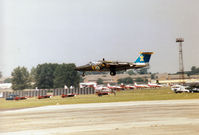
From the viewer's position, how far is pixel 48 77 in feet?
474

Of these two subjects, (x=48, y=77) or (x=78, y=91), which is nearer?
(x=78, y=91)

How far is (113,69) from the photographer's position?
3853cm

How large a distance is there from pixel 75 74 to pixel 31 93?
154 feet

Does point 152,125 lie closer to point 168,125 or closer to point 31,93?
point 168,125

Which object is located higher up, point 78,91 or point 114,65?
point 114,65

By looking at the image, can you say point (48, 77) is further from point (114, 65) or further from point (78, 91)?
point (114, 65)

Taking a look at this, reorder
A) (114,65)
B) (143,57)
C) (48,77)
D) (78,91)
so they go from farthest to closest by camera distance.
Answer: (48,77) → (78,91) → (143,57) → (114,65)

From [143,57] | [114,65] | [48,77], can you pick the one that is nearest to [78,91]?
[114,65]

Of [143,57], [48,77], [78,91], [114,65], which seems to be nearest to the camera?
[114,65]

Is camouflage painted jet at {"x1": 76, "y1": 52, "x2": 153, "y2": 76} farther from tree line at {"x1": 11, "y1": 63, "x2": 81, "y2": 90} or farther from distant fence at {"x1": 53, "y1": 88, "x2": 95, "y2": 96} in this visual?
tree line at {"x1": 11, "y1": 63, "x2": 81, "y2": 90}

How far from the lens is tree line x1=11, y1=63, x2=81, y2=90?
130 metres

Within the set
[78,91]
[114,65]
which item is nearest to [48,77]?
[78,91]

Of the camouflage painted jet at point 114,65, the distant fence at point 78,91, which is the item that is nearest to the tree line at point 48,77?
the distant fence at point 78,91

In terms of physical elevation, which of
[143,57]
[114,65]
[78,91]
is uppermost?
[143,57]
